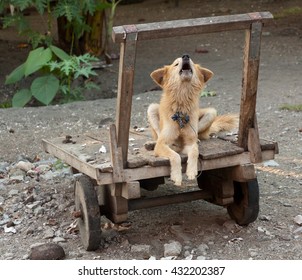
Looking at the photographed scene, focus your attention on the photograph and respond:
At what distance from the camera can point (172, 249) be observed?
4.83 m

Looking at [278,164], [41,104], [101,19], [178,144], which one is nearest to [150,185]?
[178,144]

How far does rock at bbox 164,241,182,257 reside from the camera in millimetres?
4801

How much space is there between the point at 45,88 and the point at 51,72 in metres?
0.34

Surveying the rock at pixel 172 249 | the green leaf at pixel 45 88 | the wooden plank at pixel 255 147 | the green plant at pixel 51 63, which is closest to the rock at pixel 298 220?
the wooden plank at pixel 255 147

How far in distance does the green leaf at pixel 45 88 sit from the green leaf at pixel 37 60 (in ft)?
0.78

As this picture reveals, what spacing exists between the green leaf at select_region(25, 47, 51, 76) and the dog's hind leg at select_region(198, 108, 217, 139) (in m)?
4.11

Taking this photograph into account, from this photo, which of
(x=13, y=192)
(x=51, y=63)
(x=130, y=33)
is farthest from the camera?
(x=51, y=63)

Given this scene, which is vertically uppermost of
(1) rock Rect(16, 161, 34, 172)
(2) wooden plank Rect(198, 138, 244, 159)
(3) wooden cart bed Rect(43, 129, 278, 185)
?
(2) wooden plank Rect(198, 138, 244, 159)

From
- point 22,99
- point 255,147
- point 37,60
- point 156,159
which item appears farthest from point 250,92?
point 22,99

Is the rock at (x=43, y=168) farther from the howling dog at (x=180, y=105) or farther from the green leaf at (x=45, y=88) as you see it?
the green leaf at (x=45, y=88)

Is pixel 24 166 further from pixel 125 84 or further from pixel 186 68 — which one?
pixel 125 84

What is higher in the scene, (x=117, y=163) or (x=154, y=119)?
(x=154, y=119)

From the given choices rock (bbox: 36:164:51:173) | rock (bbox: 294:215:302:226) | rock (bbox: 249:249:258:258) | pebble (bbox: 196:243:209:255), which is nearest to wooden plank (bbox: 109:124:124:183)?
pebble (bbox: 196:243:209:255)

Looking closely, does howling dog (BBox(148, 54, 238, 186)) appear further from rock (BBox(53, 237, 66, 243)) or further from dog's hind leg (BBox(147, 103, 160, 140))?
rock (BBox(53, 237, 66, 243))
